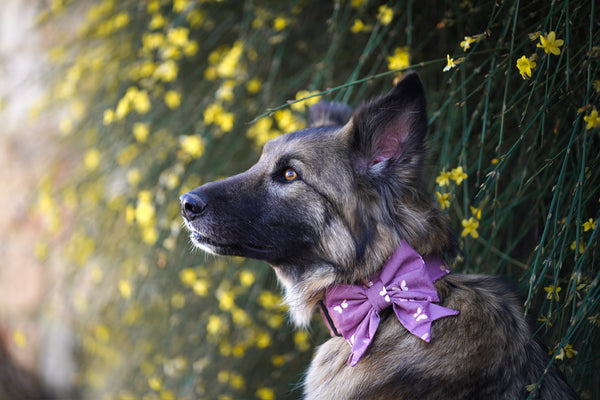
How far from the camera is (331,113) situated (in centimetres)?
264

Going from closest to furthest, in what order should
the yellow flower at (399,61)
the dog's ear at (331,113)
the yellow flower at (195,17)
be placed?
the yellow flower at (399,61), the dog's ear at (331,113), the yellow flower at (195,17)

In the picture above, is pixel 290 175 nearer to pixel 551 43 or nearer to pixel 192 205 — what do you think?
pixel 192 205

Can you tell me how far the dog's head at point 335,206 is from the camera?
2062 millimetres

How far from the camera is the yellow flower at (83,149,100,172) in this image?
11.8 feet

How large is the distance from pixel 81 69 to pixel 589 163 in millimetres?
3221

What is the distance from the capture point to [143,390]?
400 centimetres

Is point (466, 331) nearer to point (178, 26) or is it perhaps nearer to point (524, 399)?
point (524, 399)

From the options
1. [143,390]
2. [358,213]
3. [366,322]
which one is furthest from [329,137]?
[143,390]

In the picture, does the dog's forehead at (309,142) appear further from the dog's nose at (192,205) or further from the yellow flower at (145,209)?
the yellow flower at (145,209)

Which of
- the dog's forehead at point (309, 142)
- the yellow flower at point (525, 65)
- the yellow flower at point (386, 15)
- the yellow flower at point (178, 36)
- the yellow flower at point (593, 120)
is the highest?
the yellow flower at point (178, 36)

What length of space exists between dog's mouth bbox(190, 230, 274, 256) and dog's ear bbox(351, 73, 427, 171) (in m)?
0.52

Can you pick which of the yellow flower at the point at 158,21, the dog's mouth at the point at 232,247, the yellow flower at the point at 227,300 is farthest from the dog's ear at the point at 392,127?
the yellow flower at the point at 158,21

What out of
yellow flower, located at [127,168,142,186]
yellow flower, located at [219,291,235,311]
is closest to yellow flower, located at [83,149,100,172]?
yellow flower, located at [127,168,142,186]

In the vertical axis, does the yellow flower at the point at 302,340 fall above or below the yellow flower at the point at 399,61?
below
